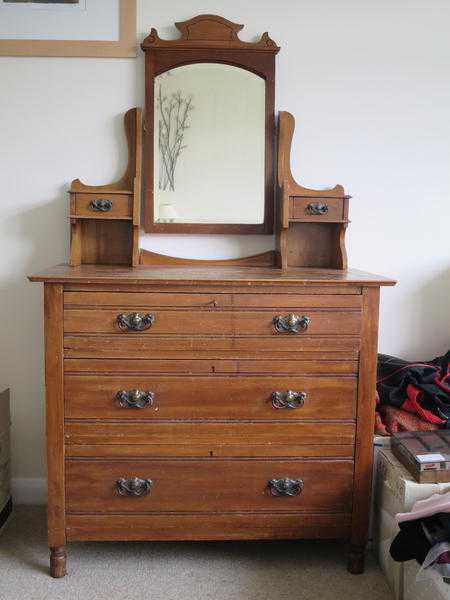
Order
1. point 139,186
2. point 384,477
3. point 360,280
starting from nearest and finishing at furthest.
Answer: point 360,280, point 384,477, point 139,186

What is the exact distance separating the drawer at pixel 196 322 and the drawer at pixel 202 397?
0.55ft

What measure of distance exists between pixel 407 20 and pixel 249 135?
2.82 feet

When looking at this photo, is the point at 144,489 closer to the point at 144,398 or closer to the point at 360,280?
the point at 144,398

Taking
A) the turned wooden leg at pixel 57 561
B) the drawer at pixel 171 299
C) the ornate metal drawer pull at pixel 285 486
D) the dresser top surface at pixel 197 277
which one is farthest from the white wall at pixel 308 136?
the ornate metal drawer pull at pixel 285 486

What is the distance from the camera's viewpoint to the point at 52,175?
2.48 metres

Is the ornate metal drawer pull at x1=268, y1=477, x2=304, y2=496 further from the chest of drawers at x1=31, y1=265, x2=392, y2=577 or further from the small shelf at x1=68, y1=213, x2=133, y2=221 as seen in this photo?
the small shelf at x1=68, y1=213, x2=133, y2=221

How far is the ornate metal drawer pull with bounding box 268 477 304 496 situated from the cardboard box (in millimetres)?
321

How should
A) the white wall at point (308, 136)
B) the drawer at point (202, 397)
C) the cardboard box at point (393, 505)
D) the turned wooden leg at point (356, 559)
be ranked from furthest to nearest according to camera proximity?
the white wall at point (308, 136) → the turned wooden leg at point (356, 559) → the drawer at point (202, 397) → the cardboard box at point (393, 505)

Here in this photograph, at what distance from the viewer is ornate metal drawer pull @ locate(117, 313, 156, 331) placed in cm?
193

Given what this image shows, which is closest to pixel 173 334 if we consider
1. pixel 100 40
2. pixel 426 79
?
pixel 100 40

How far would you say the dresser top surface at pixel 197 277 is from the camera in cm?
191

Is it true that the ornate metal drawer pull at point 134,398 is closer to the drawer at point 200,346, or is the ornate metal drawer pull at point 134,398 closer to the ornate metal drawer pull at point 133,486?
the drawer at point 200,346

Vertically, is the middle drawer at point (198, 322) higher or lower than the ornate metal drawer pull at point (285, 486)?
higher

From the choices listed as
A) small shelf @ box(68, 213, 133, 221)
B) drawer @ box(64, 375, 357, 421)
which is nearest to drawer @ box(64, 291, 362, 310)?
drawer @ box(64, 375, 357, 421)
